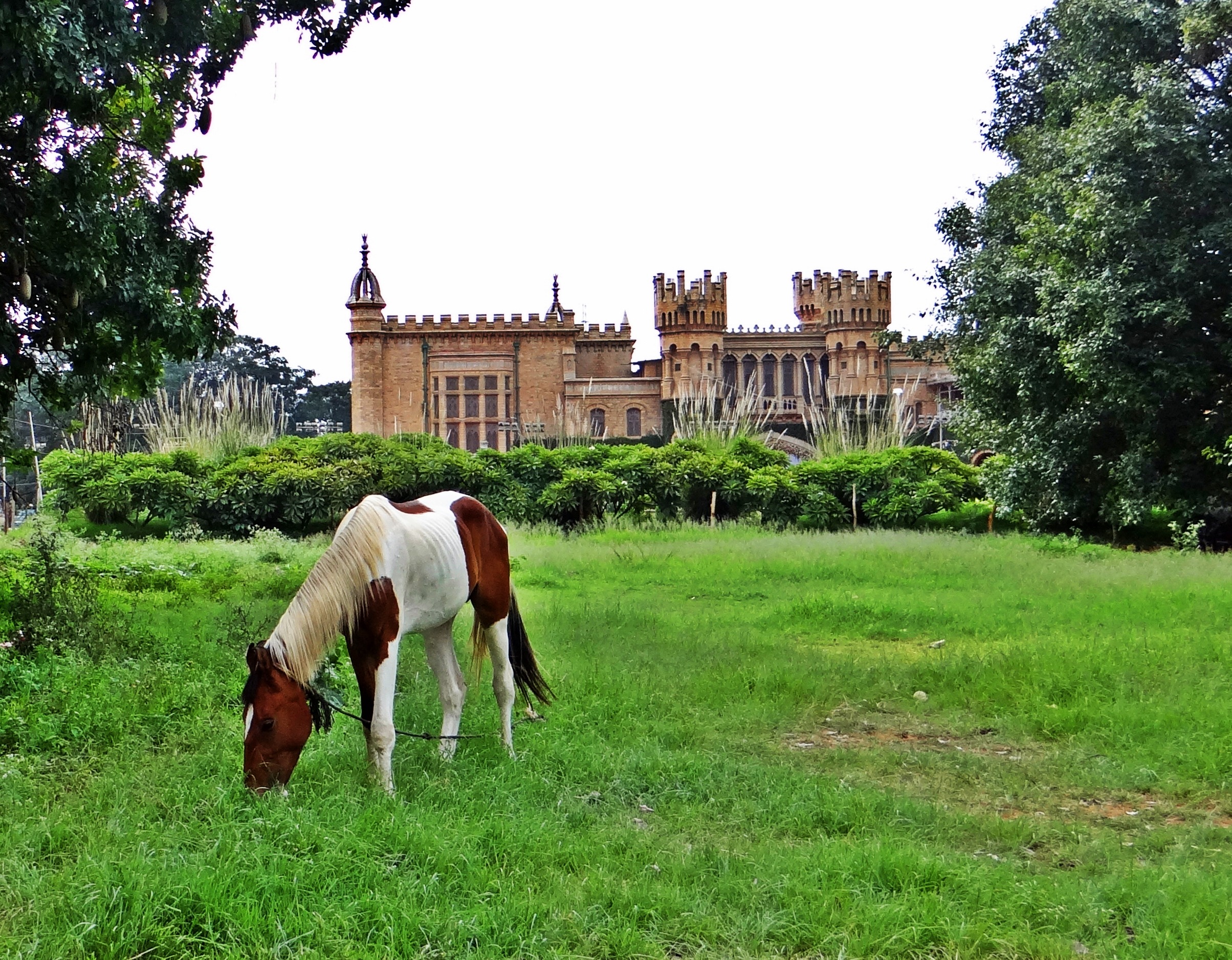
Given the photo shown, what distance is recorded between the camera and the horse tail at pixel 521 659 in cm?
554

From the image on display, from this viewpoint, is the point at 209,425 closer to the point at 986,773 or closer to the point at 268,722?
the point at 268,722

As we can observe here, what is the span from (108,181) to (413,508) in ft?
8.92

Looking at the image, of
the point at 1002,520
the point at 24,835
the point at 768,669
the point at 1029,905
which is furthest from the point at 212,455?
the point at 1029,905

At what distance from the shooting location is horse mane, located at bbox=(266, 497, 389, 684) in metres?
4.12

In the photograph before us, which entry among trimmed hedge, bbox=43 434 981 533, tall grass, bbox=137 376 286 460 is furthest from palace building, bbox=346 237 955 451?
trimmed hedge, bbox=43 434 981 533

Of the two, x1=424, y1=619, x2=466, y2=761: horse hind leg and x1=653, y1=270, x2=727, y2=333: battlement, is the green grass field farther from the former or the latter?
x1=653, y1=270, x2=727, y2=333: battlement

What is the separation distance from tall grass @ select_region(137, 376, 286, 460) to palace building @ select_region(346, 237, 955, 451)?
12.9 metres

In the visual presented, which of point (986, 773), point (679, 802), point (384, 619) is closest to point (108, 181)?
point (384, 619)

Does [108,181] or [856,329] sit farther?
[856,329]

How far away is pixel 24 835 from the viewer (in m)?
3.70

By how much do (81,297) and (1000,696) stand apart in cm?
605

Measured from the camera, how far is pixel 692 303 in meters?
39.0

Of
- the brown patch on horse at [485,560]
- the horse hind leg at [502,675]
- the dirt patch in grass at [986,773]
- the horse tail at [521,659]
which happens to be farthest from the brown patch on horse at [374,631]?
the dirt patch in grass at [986,773]

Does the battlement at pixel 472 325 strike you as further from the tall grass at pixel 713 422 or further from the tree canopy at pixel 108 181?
the tree canopy at pixel 108 181
